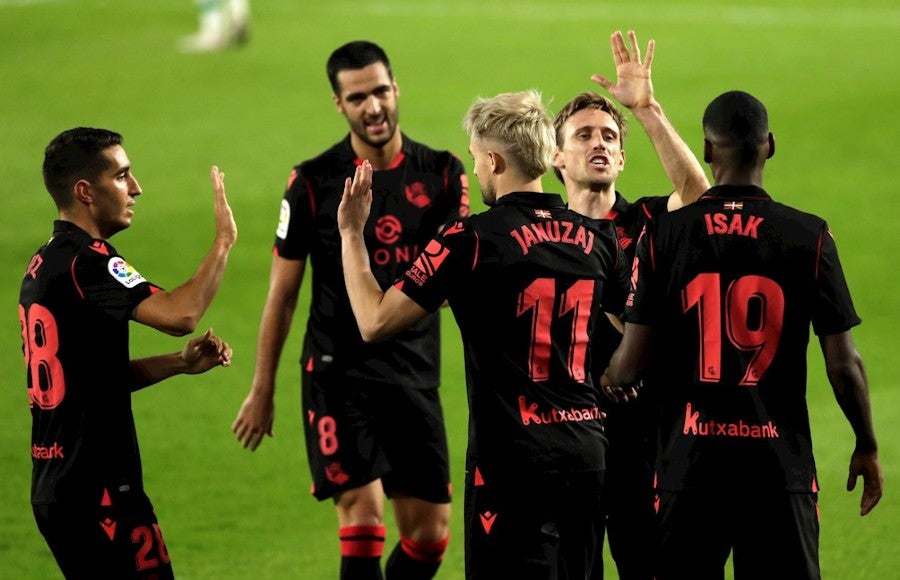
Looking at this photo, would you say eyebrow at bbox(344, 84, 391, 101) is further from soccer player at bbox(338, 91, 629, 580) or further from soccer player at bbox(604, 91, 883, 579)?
soccer player at bbox(604, 91, 883, 579)

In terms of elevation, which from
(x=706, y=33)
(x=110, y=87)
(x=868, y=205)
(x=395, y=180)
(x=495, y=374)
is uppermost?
(x=706, y=33)

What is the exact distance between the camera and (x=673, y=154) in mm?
5957

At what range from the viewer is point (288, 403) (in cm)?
1061

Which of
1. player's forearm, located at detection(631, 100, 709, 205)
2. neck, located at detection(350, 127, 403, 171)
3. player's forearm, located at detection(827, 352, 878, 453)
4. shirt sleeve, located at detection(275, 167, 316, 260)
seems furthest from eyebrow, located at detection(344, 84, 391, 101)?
player's forearm, located at detection(827, 352, 878, 453)

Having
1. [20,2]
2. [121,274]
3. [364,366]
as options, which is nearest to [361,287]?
[121,274]

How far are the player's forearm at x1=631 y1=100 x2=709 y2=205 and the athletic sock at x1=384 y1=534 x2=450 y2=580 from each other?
2053mm

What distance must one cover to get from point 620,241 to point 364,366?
1.35m

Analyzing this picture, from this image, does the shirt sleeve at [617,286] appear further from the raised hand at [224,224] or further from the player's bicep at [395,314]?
the raised hand at [224,224]

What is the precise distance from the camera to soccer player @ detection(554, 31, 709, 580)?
6.25 m

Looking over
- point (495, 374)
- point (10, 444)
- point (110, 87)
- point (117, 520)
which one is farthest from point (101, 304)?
point (110, 87)

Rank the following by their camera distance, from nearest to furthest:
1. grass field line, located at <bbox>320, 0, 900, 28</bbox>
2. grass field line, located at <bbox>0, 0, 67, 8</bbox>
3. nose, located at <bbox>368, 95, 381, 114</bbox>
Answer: nose, located at <bbox>368, 95, 381, 114</bbox> → grass field line, located at <bbox>320, 0, 900, 28</bbox> → grass field line, located at <bbox>0, 0, 67, 8</bbox>

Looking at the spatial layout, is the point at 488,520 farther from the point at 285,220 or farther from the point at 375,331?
the point at 285,220

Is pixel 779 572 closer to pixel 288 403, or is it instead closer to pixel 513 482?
pixel 513 482

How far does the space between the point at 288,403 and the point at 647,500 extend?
15.1 ft
